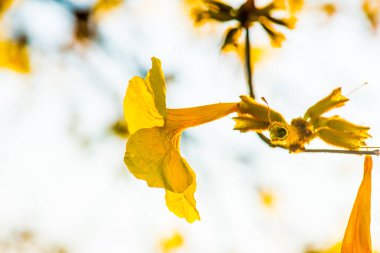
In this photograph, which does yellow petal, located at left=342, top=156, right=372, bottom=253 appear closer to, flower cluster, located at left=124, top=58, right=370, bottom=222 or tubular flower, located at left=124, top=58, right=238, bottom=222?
flower cluster, located at left=124, top=58, right=370, bottom=222

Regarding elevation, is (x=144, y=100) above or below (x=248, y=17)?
below

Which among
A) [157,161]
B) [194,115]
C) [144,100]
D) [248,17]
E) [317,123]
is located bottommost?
[157,161]

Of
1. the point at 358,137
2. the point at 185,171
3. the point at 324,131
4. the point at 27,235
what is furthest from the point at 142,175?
the point at 27,235

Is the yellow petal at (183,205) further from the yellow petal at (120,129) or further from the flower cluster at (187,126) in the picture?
the yellow petal at (120,129)

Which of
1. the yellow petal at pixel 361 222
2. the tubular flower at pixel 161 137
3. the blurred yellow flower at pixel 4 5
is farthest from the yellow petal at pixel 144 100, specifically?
the blurred yellow flower at pixel 4 5

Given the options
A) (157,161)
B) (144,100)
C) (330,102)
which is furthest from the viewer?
(144,100)

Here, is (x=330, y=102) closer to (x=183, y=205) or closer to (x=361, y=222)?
(x=361, y=222)

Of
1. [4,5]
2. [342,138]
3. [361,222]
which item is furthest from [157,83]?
[4,5]
